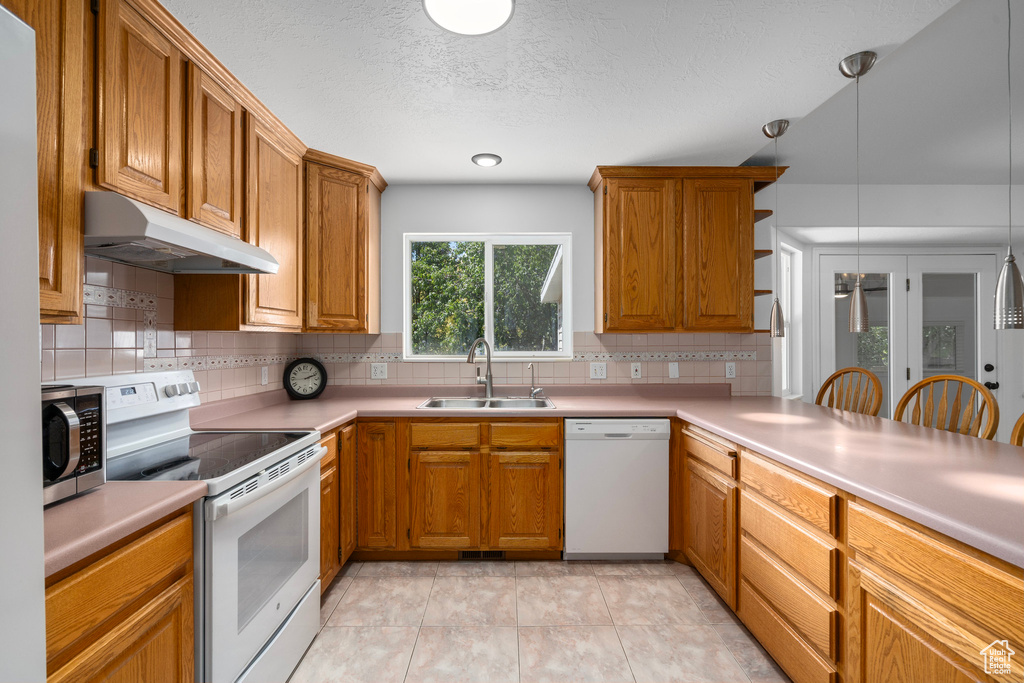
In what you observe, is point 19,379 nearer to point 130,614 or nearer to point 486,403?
point 130,614

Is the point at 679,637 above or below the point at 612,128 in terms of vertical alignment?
below

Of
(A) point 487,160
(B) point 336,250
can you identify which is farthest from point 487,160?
(B) point 336,250

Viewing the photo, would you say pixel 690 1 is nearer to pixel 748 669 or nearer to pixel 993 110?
pixel 993 110

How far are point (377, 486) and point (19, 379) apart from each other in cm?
208

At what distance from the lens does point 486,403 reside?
3.06 m

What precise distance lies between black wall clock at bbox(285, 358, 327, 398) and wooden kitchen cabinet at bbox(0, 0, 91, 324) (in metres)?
1.90

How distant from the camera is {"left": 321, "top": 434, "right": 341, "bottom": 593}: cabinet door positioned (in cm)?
219

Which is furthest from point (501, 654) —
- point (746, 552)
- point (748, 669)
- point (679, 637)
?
point (746, 552)

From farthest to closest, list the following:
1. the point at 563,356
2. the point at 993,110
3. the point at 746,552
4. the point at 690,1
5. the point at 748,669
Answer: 1. the point at 563,356
2. the point at 993,110
3. the point at 746,552
4. the point at 748,669
5. the point at 690,1

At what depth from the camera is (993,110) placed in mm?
2342

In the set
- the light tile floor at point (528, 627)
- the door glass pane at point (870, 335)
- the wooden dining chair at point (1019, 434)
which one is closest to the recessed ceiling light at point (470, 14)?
the wooden dining chair at point (1019, 434)

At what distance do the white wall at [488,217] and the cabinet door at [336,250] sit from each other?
A: 0.36 m

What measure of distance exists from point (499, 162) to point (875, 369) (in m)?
3.32

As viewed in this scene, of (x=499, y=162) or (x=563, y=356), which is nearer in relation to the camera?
(x=499, y=162)
